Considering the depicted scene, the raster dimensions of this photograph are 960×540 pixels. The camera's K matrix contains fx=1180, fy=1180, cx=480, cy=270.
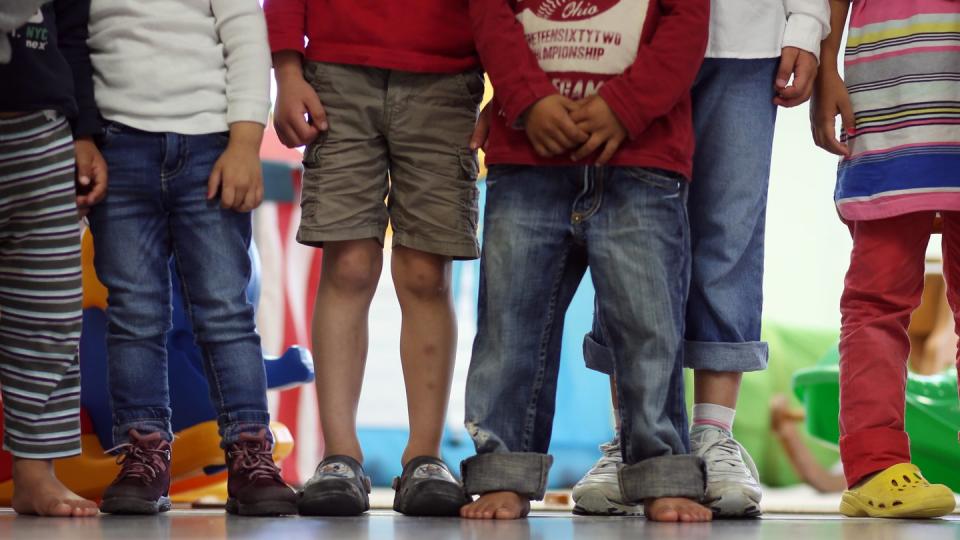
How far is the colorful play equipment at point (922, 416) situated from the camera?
8.23ft

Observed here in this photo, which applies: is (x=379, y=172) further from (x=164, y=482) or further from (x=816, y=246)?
(x=816, y=246)

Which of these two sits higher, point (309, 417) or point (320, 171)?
point (320, 171)

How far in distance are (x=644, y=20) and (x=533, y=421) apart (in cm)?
52

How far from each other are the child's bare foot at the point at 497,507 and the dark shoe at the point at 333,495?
0.14 metres

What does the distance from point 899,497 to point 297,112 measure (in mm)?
937

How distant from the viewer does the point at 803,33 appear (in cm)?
159

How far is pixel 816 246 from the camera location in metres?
3.60

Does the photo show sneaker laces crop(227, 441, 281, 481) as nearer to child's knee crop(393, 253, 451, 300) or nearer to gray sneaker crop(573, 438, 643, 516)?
child's knee crop(393, 253, 451, 300)

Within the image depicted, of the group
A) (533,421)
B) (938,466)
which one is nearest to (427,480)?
(533,421)

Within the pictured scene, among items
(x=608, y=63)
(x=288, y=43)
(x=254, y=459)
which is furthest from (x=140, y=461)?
(x=608, y=63)

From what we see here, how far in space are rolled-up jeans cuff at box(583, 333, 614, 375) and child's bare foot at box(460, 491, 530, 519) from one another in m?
0.30

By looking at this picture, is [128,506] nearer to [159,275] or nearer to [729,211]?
[159,275]

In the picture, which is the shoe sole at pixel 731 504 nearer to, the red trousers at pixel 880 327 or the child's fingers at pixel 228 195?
the red trousers at pixel 880 327

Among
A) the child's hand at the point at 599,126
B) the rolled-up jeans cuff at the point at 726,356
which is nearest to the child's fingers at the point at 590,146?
the child's hand at the point at 599,126
